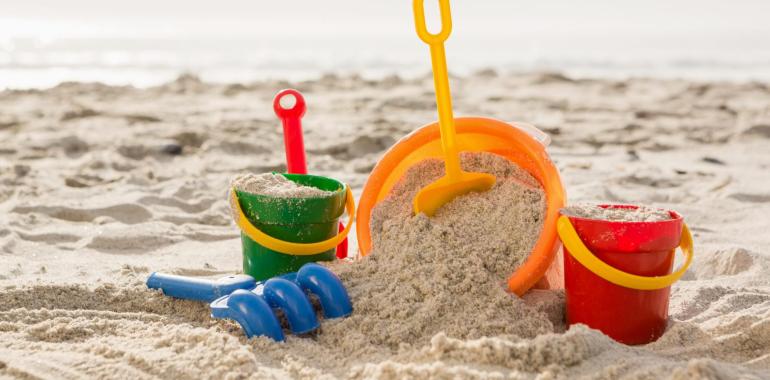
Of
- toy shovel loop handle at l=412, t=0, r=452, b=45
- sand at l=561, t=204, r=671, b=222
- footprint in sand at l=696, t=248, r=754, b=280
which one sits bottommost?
footprint in sand at l=696, t=248, r=754, b=280

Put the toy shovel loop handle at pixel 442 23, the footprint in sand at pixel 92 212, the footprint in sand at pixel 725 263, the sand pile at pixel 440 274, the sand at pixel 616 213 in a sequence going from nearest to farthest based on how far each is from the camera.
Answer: the sand pile at pixel 440 274, the sand at pixel 616 213, the toy shovel loop handle at pixel 442 23, the footprint in sand at pixel 725 263, the footprint in sand at pixel 92 212

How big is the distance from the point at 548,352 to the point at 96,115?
4.31 metres

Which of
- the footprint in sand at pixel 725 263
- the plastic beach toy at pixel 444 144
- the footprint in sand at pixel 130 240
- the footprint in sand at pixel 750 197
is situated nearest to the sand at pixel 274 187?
the plastic beach toy at pixel 444 144

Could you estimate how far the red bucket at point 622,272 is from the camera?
1.59 m

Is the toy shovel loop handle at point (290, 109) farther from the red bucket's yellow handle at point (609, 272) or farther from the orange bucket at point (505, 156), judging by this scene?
the red bucket's yellow handle at point (609, 272)

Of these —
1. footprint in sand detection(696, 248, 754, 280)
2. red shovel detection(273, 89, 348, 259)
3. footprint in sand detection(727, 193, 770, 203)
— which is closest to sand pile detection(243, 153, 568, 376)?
red shovel detection(273, 89, 348, 259)

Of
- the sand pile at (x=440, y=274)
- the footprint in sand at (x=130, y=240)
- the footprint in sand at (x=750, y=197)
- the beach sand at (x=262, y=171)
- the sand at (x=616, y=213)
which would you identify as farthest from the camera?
the footprint in sand at (x=750, y=197)

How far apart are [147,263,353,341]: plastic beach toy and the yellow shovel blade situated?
35cm

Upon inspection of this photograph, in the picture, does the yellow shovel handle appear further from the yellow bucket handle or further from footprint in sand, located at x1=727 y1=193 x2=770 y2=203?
footprint in sand, located at x1=727 y1=193 x2=770 y2=203

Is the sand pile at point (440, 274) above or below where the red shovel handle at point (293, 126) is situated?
below

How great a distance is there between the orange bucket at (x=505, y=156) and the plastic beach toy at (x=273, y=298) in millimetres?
356

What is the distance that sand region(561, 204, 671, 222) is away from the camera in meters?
1.67

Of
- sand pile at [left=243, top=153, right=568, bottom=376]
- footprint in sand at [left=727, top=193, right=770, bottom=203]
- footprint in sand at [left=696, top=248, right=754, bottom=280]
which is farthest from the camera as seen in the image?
footprint in sand at [left=727, top=193, right=770, bottom=203]

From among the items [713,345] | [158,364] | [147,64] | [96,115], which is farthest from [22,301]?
[147,64]
